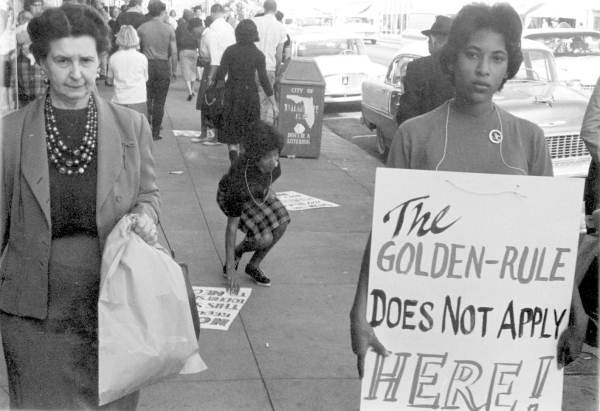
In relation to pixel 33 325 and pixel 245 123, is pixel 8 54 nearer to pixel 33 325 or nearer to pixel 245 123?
pixel 245 123

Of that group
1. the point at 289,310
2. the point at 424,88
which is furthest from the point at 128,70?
the point at 289,310

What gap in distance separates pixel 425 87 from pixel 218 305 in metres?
2.23

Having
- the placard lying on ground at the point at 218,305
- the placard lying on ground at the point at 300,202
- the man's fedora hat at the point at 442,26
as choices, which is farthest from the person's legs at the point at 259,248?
the placard lying on ground at the point at 300,202

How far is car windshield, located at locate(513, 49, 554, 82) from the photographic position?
10547mm

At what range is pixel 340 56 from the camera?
61.9ft

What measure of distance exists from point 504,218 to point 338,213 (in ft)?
20.9

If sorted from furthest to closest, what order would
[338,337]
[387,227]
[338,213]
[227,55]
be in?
[227,55], [338,213], [338,337], [387,227]

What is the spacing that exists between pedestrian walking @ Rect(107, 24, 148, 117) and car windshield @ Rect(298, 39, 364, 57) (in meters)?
8.52

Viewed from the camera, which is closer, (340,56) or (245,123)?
(245,123)

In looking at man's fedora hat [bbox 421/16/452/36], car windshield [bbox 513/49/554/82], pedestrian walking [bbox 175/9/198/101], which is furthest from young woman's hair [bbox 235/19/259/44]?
pedestrian walking [bbox 175/9/198/101]

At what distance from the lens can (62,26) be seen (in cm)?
319

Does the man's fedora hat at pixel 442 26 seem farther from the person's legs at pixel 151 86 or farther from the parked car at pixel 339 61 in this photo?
the parked car at pixel 339 61

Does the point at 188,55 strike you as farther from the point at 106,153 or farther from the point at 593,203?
the point at 106,153

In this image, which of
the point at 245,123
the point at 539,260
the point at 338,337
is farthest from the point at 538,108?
the point at 539,260
